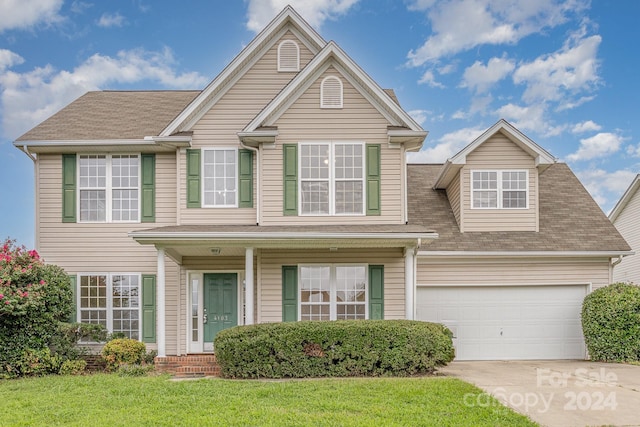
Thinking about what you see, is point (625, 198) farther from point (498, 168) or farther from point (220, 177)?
point (220, 177)

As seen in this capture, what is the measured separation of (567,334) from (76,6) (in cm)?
1891

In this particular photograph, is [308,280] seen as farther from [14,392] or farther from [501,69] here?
[501,69]

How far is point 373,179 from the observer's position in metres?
13.1

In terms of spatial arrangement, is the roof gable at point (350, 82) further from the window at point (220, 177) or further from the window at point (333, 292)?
the window at point (333, 292)

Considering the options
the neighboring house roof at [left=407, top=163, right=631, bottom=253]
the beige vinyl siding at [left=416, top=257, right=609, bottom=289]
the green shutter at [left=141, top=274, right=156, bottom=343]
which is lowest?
the green shutter at [left=141, top=274, right=156, bottom=343]

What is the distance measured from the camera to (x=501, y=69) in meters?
21.3

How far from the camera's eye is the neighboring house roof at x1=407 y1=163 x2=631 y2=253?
46.4ft

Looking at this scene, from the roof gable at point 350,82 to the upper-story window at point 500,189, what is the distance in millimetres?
2609

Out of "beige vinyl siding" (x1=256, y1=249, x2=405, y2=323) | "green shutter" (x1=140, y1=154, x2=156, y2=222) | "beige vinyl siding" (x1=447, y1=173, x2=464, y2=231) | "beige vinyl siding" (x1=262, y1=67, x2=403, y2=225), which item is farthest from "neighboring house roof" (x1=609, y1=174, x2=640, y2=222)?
"green shutter" (x1=140, y1=154, x2=156, y2=222)

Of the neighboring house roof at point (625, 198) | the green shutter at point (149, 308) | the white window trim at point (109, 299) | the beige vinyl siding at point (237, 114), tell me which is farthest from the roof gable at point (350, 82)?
the neighboring house roof at point (625, 198)

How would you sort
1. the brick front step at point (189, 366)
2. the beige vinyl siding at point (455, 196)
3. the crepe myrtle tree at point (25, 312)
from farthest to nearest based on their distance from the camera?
the beige vinyl siding at point (455, 196)
the brick front step at point (189, 366)
the crepe myrtle tree at point (25, 312)

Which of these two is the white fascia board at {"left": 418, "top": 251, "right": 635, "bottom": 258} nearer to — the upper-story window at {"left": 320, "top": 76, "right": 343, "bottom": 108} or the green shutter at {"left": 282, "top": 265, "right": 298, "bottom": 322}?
the green shutter at {"left": 282, "top": 265, "right": 298, "bottom": 322}

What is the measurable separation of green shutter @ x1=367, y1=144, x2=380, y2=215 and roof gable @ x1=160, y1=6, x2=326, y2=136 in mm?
3207

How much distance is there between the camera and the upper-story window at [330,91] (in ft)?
43.1
